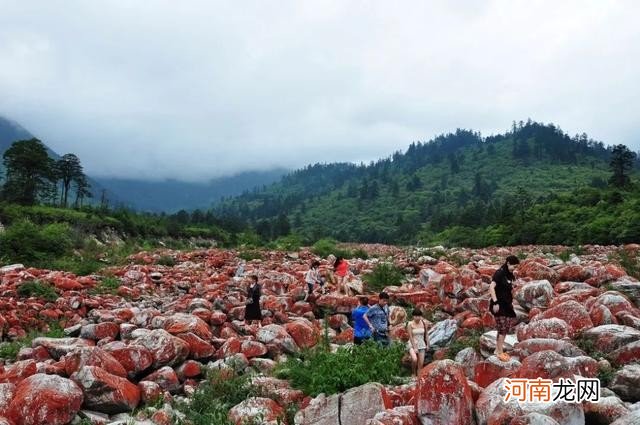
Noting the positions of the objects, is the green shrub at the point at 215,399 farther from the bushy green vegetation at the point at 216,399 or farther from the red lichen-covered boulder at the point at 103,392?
the red lichen-covered boulder at the point at 103,392

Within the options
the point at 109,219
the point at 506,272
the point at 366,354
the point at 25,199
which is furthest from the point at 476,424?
the point at 25,199

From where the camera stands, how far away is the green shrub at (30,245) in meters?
22.9

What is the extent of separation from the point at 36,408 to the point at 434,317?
28.2 feet

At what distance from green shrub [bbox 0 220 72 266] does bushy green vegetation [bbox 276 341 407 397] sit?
1832 cm

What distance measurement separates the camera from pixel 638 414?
5172mm

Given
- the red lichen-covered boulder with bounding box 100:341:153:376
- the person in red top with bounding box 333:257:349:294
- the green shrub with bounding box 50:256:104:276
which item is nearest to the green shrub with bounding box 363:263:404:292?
the person in red top with bounding box 333:257:349:294

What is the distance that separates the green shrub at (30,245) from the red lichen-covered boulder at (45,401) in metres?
17.0

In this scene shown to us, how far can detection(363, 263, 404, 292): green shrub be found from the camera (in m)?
17.0

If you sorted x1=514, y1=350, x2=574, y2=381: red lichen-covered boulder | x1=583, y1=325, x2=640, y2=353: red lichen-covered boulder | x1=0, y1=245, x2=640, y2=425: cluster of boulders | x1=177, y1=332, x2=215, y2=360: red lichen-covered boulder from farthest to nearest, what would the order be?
x1=177, y1=332, x2=215, y2=360: red lichen-covered boulder → x1=583, y1=325, x2=640, y2=353: red lichen-covered boulder → x1=514, y1=350, x2=574, y2=381: red lichen-covered boulder → x1=0, y1=245, x2=640, y2=425: cluster of boulders

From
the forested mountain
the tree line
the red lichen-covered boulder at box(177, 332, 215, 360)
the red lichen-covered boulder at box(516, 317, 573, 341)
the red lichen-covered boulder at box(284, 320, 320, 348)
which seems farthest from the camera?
the tree line

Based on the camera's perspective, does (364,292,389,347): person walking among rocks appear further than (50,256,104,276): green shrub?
No

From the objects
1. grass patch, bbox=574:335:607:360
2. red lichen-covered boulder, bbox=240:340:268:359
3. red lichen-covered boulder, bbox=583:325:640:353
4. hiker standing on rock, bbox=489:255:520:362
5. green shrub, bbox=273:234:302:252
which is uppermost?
hiker standing on rock, bbox=489:255:520:362

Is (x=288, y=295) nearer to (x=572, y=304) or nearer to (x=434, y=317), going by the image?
(x=434, y=317)

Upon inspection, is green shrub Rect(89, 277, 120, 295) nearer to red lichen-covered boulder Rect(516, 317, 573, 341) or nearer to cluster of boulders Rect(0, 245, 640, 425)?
cluster of boulders Rect(0, 245, 640, 425)
